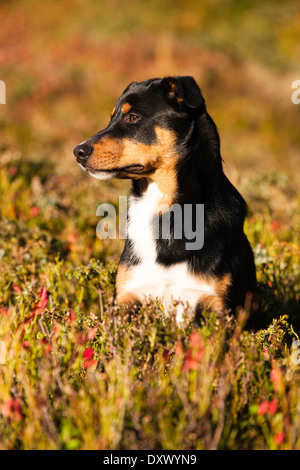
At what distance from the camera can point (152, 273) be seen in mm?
3262

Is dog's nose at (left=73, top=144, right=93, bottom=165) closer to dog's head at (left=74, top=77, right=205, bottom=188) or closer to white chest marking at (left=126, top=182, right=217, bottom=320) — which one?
dog's head at (left=74, top=77, right=205, bottom=188)

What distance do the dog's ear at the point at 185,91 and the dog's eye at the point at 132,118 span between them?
25 cm

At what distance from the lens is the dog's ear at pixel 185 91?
10.1ft

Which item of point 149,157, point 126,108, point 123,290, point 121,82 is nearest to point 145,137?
point 149,157

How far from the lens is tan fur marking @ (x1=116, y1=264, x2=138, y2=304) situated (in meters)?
3.30

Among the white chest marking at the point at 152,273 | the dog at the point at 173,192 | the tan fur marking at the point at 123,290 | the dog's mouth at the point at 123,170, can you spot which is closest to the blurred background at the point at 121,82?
the dog at the point at 173,192

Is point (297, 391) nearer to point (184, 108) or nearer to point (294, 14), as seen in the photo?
point (184, 108)

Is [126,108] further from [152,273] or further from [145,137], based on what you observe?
[152,273]

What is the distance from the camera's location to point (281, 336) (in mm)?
2986

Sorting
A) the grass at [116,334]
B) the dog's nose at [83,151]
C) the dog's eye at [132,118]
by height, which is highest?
the dog's eye at [132,118]

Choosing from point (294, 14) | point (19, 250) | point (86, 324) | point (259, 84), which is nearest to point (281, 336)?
point (86, 324)

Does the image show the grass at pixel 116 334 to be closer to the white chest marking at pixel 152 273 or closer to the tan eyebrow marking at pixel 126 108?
the white chest marking at pixel 152 273

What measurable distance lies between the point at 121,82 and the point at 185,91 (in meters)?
14.4

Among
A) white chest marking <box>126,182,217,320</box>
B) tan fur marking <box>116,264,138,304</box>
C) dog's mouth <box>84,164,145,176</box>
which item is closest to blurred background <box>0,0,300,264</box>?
white chest marking <box>126,182,217,320</box>
